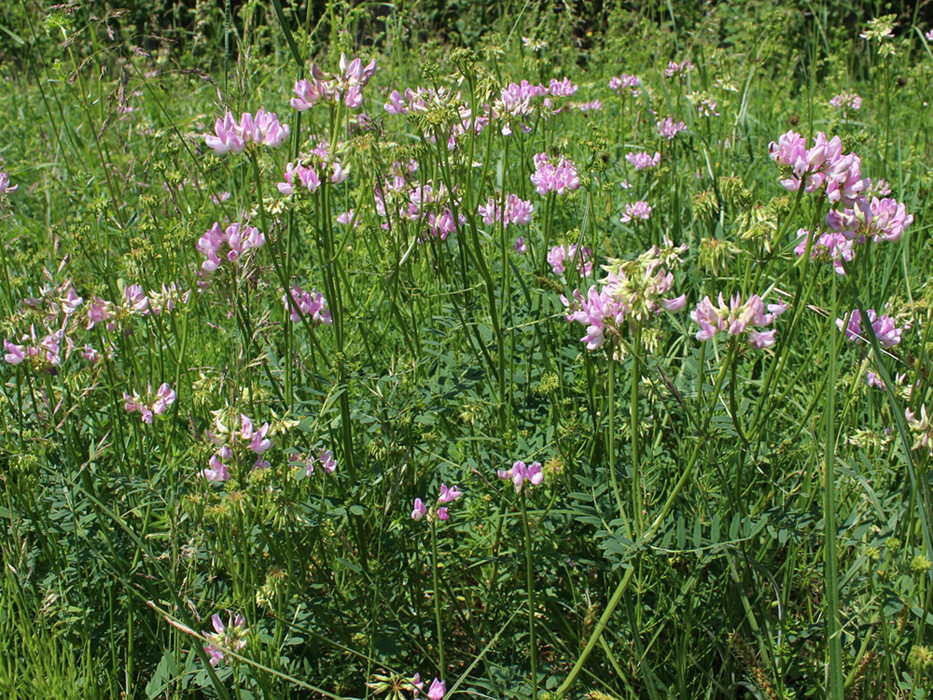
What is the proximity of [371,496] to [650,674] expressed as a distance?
2.27 ft

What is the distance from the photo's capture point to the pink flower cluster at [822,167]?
123 cm

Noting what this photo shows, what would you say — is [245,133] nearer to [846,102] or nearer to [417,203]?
[417,203]

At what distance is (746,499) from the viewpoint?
1.59 metres

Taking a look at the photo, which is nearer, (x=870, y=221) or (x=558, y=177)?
(x=870, y=221)

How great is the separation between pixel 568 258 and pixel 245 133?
2.93 feet

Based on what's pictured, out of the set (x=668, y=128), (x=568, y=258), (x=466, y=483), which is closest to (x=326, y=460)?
(x=466, y=483)

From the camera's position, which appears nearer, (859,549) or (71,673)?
(71,673)

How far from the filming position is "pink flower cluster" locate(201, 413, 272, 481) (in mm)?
1243

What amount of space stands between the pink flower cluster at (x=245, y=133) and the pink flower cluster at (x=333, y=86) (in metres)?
0.07

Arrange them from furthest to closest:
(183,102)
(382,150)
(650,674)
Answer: (183,102) < (382,150) < (650,674)

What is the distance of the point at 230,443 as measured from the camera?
4.08ft

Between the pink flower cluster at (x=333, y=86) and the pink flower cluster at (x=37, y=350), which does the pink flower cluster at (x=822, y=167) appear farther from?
the pink flower cluster at (x=37, y=350)

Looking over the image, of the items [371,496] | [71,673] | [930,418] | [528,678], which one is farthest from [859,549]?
[71,673]

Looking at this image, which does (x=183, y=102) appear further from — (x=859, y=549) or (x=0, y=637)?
(x=859, y=549)
